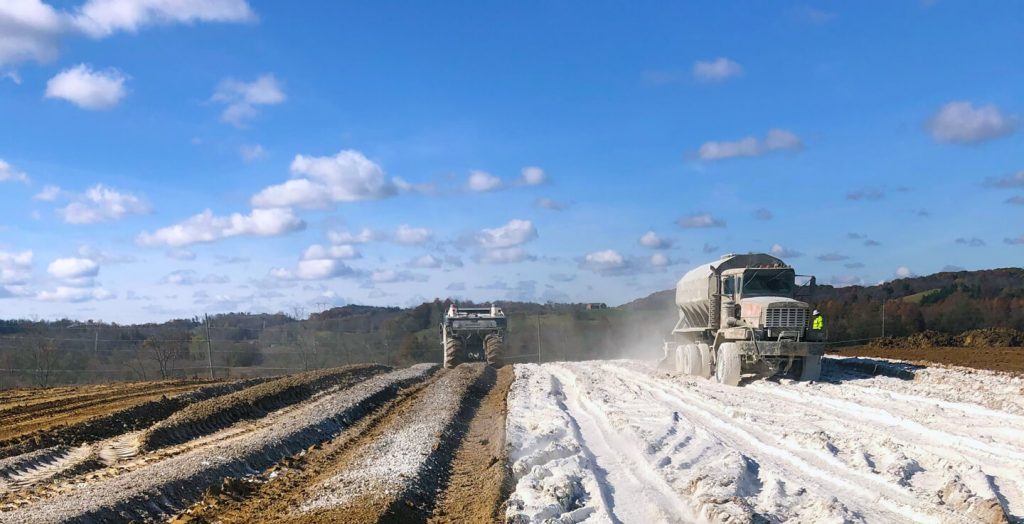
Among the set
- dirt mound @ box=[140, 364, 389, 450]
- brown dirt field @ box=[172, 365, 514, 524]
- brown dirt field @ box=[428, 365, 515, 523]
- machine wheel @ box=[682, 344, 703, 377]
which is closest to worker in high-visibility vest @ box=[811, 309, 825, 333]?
machine wheel @ box=[682, 344, 703, 377]

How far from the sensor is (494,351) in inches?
1185

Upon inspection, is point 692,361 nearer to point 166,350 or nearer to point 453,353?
point 453,353

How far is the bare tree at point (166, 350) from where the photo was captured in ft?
116

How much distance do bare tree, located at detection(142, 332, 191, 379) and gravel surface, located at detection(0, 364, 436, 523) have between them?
23.2 m

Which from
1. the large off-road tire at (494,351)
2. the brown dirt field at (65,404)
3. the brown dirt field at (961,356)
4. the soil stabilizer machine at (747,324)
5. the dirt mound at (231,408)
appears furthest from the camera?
the large off-road tire at (494,351)

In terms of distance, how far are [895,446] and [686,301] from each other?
16.1 metres

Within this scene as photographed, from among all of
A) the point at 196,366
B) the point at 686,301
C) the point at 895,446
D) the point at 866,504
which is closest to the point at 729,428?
the point at 895,446

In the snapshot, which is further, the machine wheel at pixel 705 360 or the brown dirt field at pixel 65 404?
the machine wheel at pixel 705 360

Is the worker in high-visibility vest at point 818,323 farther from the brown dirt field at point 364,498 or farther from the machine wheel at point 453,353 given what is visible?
the machine wheel at point 453,353

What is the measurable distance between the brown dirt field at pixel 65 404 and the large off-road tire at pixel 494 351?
10522 millimetres

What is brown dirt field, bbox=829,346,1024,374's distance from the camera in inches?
828

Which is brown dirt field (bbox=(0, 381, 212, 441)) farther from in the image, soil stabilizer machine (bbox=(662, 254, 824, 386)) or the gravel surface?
soil stabilizer machine (bbox=(662, 254, 824, 386))

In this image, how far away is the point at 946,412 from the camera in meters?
12.1

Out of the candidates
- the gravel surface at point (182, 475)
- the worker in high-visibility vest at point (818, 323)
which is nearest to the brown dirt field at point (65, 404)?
the gravel surface at point (182, 475)
